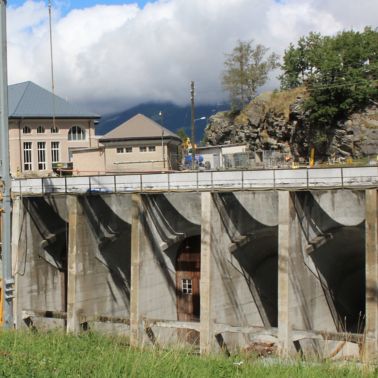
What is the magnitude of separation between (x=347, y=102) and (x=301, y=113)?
544 centimetres

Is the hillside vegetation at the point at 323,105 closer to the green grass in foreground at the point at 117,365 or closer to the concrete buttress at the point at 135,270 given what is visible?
the concrete buttress at the point at 135,270

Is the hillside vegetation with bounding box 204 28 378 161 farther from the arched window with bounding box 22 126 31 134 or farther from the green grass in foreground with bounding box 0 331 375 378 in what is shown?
the green grass in foreground with bounding box 0 331 375 378

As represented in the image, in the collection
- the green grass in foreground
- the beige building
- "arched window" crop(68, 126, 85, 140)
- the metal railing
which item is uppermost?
"arched window" crop(68, 126, 85, 140)

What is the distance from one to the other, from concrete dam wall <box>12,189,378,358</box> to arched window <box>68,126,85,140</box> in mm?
30149

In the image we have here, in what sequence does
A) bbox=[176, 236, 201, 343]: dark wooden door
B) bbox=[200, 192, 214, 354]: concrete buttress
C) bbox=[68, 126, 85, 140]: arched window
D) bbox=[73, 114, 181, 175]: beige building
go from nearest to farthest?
1. bbox=[200, 192, 214, 354]: concrete buttress
2. bbox=[176, 236, 201, 343]: dark wooden door
3. bbox=[73, 114, 181, 175]: beige building
4. bbox=[68, 126, 85, 140]: arched window

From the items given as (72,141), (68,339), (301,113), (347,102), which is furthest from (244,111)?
(68,339)

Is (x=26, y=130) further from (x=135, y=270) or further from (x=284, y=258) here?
(x=284, y=258)

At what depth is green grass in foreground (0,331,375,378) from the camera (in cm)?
1066

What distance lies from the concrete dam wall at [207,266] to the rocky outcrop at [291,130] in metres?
20.9

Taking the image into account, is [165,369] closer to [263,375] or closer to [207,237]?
[263,375]

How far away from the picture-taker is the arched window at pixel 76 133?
202 ft

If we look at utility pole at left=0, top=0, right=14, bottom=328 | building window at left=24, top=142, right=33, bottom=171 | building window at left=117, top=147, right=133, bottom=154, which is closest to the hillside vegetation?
building window at left=117, top=147, right=133, bottom=154

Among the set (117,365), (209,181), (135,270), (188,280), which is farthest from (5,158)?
(188,280)

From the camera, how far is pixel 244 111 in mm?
63500
